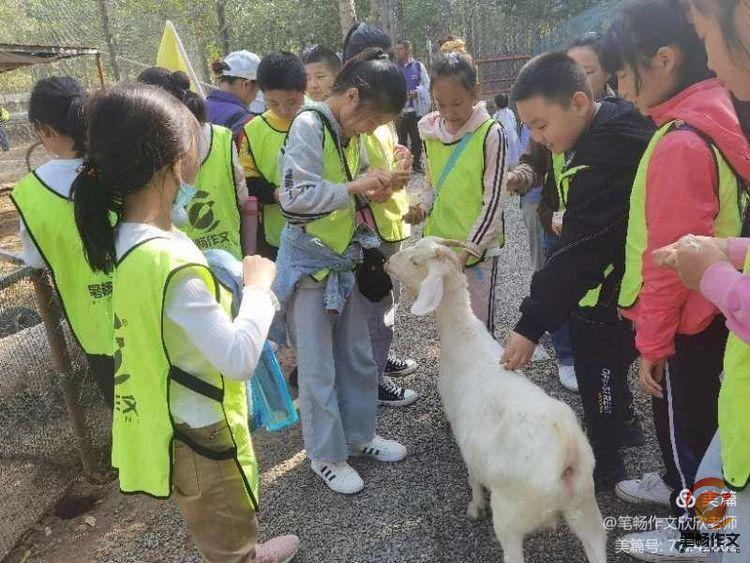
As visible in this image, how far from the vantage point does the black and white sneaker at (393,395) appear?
3.83 meters

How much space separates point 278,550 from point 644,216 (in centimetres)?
211

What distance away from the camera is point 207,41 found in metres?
20.7

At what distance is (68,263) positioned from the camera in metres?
2.53

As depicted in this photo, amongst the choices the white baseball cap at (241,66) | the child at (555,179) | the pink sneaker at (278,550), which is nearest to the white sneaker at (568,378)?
the child at (555,179)

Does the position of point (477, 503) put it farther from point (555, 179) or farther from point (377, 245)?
point (555, 179)

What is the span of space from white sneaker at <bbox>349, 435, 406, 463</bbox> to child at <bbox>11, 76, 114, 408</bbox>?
1401mm

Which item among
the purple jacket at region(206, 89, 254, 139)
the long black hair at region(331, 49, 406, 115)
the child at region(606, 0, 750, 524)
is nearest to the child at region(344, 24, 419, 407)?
the long black hair at region(331, 49, 406, 115)

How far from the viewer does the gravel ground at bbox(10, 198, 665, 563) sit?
2.62 m

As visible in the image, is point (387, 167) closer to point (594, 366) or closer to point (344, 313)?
point (344, 313)

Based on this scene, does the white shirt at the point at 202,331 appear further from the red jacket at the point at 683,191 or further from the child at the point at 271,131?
the child at the point at 271,131

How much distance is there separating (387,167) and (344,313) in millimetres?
876

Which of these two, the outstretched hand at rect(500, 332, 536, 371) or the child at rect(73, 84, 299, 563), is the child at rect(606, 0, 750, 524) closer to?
the outstretched hand at rect(500, 332, 536, 371)

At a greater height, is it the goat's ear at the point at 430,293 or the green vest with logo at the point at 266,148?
the green vest with logo at the point at 266,148

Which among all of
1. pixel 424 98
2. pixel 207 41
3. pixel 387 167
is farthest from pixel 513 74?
pixel 387 167
